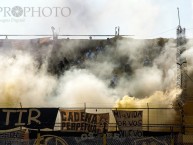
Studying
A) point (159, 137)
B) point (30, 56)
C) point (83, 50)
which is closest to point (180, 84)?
point (83, 50)

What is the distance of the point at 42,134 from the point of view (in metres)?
20.2

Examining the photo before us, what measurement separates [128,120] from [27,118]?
4893mm

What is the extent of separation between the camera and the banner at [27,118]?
22375 mm

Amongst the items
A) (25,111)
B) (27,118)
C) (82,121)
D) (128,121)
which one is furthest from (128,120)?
(25,111)

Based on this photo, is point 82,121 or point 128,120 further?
point 82,121

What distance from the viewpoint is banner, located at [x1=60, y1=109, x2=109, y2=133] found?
922 inches

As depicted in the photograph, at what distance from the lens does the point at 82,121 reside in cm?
2388

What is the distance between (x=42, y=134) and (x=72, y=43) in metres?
26.9

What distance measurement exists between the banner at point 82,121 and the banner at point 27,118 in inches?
54.6

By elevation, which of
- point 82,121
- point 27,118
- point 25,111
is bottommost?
point 82,121

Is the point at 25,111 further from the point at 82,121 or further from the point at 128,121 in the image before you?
the point at 128,121

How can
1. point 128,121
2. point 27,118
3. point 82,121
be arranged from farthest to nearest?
1. point 82,121
2. point 128,121
3. point 27,118

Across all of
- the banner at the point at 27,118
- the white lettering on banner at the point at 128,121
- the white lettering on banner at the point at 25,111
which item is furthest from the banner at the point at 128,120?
the white lettering on banner at the point at 25,111

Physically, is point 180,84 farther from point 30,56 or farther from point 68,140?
point 68,140
